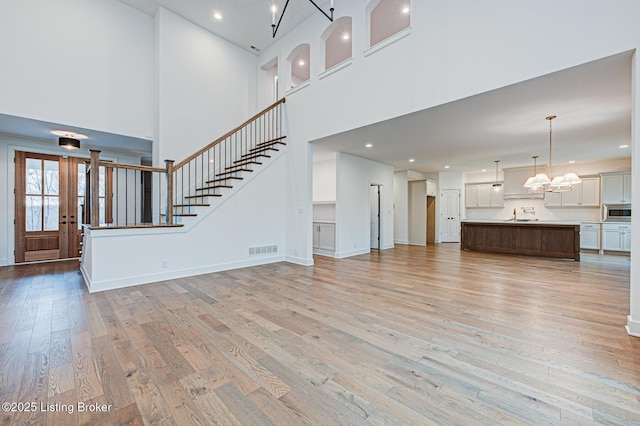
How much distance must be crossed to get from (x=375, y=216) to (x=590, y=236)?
20.9 ft

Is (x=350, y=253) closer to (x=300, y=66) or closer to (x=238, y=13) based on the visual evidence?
(x=300, y=66)

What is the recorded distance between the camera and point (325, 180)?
7828 mm

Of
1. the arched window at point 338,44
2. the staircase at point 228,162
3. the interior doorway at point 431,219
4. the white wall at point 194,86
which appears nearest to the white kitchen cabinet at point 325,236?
the staircase at point 228,162

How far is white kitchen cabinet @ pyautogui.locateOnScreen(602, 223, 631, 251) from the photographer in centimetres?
745

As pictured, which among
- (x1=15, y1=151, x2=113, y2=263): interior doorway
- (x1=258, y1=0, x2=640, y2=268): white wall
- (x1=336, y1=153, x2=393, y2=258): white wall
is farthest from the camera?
(x1=336, y1=153, x2=393, y2=258): white wall

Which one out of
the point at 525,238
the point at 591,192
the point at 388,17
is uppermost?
the point at 388,17

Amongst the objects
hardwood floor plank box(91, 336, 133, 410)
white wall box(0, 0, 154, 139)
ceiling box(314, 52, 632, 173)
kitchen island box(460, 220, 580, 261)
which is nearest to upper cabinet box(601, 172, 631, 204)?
ceiling box(314, 52, 632, 173)

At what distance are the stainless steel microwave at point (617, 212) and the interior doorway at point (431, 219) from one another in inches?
190

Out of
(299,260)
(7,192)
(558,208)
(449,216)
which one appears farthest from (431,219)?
(7,192)

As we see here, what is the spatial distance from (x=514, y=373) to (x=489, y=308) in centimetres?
147

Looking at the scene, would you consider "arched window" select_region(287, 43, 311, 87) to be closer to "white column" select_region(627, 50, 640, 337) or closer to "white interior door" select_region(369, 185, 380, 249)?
"white interior door" select_region(369, 185, 380, 249)

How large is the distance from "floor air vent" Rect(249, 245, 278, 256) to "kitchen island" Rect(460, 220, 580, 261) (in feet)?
20.1

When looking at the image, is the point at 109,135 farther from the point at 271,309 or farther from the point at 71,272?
the point at 271,309

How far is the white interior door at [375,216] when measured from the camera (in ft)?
27.9
